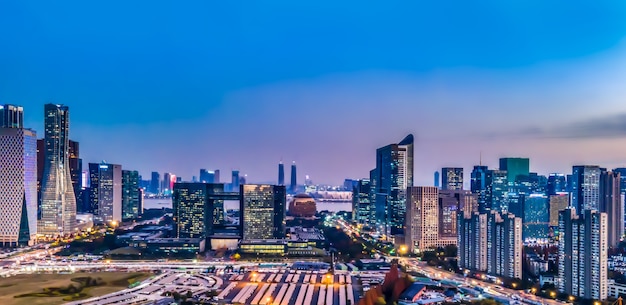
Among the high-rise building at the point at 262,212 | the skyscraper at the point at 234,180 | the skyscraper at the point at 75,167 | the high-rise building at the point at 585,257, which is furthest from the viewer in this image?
the skyscraper at the point at 234,180

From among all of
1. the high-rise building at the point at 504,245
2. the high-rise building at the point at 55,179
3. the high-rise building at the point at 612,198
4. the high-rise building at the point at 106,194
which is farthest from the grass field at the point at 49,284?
the high-rise building at the point at 612,198

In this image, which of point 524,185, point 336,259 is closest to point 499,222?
point 336,259

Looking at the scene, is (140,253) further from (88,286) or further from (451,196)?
(451,196)

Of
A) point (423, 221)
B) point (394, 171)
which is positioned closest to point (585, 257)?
point (423, 221)

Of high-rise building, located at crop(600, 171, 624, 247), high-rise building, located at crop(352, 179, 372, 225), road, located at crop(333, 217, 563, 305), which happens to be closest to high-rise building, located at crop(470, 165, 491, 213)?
high-rise building, located at crop(352, 179, 372, 225)

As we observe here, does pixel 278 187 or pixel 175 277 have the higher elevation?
pixel 278 187

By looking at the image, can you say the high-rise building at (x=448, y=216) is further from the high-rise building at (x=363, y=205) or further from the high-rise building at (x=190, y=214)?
the high-rise building at (x=190, y=214)
